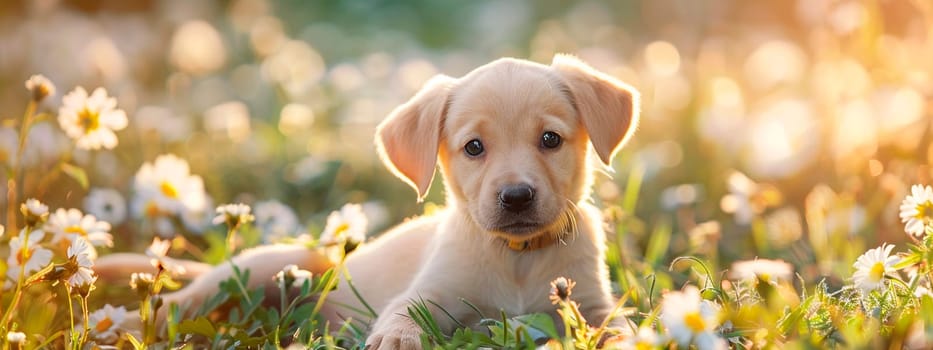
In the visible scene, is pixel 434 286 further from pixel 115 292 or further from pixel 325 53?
pixel 325 53

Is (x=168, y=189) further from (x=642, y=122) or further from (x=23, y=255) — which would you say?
(x=642, y=122)

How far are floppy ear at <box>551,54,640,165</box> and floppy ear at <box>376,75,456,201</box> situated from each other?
1.49ft

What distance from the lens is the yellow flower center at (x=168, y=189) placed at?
178 inches

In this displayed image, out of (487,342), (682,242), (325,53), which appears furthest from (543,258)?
(325,53)

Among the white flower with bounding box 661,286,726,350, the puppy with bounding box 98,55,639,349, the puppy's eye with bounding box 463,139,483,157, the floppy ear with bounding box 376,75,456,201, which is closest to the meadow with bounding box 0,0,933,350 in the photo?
the white flower with bounding box 661,286,726,350

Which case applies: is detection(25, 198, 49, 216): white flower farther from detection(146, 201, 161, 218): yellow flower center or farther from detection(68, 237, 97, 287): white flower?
detection(146, 201, 161, 218): yellow flower center

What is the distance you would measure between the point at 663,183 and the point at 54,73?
14.8 ft

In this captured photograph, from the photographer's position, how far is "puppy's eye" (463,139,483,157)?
11.2ft

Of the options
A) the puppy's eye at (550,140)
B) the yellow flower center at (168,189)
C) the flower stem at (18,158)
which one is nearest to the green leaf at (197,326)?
the flower stem at (18,158)

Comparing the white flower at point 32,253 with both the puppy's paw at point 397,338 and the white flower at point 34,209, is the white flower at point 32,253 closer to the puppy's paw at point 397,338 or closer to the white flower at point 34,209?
the white flower at point 34,209

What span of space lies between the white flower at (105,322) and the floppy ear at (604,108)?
1.62 m

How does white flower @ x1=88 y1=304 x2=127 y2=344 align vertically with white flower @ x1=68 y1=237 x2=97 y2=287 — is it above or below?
below

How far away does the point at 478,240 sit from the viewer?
11.5 feet

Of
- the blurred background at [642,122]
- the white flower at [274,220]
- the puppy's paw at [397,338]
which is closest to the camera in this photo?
the puppy's paw at [397,338]
